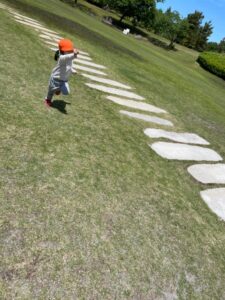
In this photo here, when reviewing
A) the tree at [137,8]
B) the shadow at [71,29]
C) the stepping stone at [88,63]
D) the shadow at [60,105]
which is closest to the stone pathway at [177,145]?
the stepping stone at [88,63]

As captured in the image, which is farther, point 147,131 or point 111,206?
point 147,131

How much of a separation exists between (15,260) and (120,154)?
2.67m

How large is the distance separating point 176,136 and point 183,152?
823mm

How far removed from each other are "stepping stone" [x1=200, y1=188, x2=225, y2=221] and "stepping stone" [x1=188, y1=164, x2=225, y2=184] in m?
0.24

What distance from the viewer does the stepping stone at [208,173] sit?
17.8 feet

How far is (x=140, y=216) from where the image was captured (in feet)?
13.0

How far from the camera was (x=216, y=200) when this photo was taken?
4953 mm

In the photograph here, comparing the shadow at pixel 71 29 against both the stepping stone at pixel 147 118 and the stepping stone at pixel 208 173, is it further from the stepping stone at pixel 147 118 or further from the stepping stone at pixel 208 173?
the stepping stone at pixel 208 173

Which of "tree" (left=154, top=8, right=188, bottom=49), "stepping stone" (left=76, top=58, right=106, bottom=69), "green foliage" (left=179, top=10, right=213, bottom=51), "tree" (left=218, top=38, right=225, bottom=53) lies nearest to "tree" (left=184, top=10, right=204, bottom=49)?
"green foliage" (left=179, top=10, right=213, bottom=51)

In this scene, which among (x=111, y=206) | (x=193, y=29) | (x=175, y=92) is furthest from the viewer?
(x=193, y=29)

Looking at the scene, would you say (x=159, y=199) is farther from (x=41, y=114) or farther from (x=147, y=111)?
(x=147, y=111)

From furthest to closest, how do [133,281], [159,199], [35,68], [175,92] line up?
[175,92]
[35,68]
[159,199]
[133,281]

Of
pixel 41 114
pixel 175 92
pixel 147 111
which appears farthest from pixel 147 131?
pixel 175 92

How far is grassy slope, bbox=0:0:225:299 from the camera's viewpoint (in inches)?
115
